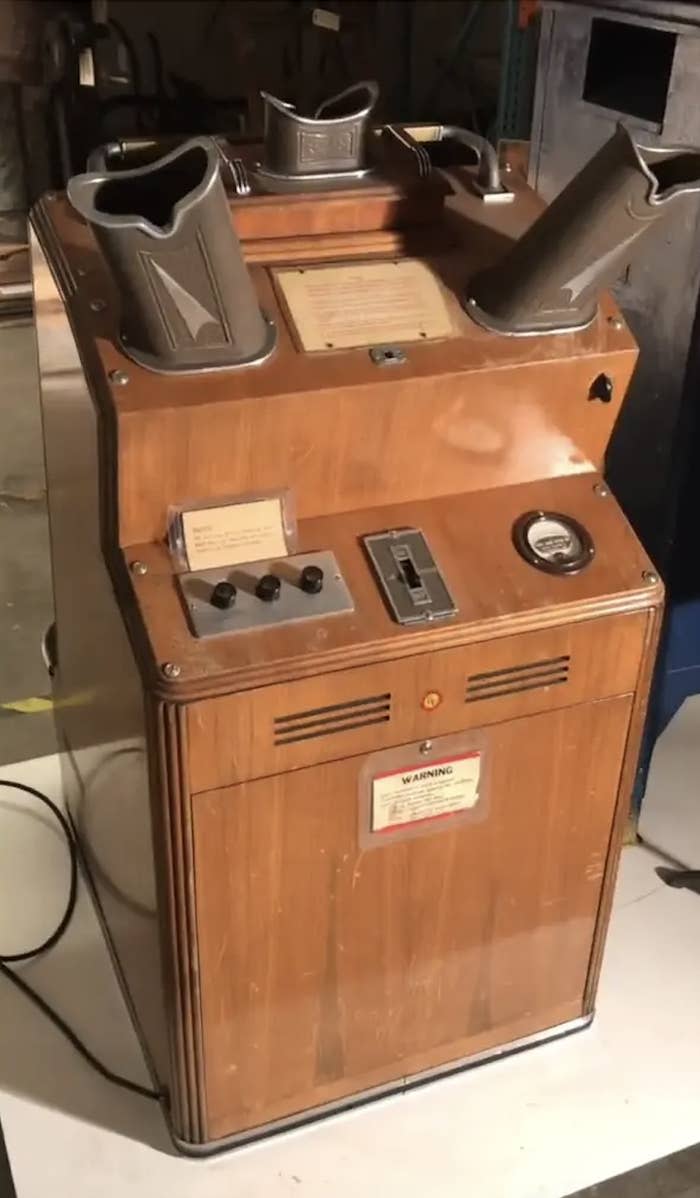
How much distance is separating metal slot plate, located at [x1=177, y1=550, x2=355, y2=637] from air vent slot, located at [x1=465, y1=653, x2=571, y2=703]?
15 centimetres

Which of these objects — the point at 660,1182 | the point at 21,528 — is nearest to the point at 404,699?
the point at 660,1182

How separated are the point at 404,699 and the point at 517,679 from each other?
117 mm

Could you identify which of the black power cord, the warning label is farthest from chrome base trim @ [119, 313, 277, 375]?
the black power cord

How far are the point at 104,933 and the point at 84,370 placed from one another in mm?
828

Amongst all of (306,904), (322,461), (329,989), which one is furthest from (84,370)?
(329,989)

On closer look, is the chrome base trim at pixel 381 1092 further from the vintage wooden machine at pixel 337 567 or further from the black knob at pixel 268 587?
the black knob at pixel 268 587

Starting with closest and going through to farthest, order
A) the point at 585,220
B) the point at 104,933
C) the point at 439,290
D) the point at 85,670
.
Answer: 1. the point at 585,220
2. the point at 439,290
3. the point at 85,670
4. the point at 104,933

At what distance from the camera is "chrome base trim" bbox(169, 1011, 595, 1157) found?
1.39m

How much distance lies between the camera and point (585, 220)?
3.58 ft

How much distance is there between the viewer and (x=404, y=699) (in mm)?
1160

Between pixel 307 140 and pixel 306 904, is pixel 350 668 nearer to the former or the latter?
pixel 306 904

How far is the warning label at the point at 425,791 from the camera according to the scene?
3.97 ft

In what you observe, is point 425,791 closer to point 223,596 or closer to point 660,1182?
point 223,596

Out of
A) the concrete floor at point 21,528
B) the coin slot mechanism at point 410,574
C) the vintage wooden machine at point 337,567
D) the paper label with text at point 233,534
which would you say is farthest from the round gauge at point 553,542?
the concrete floor at point 21,528
